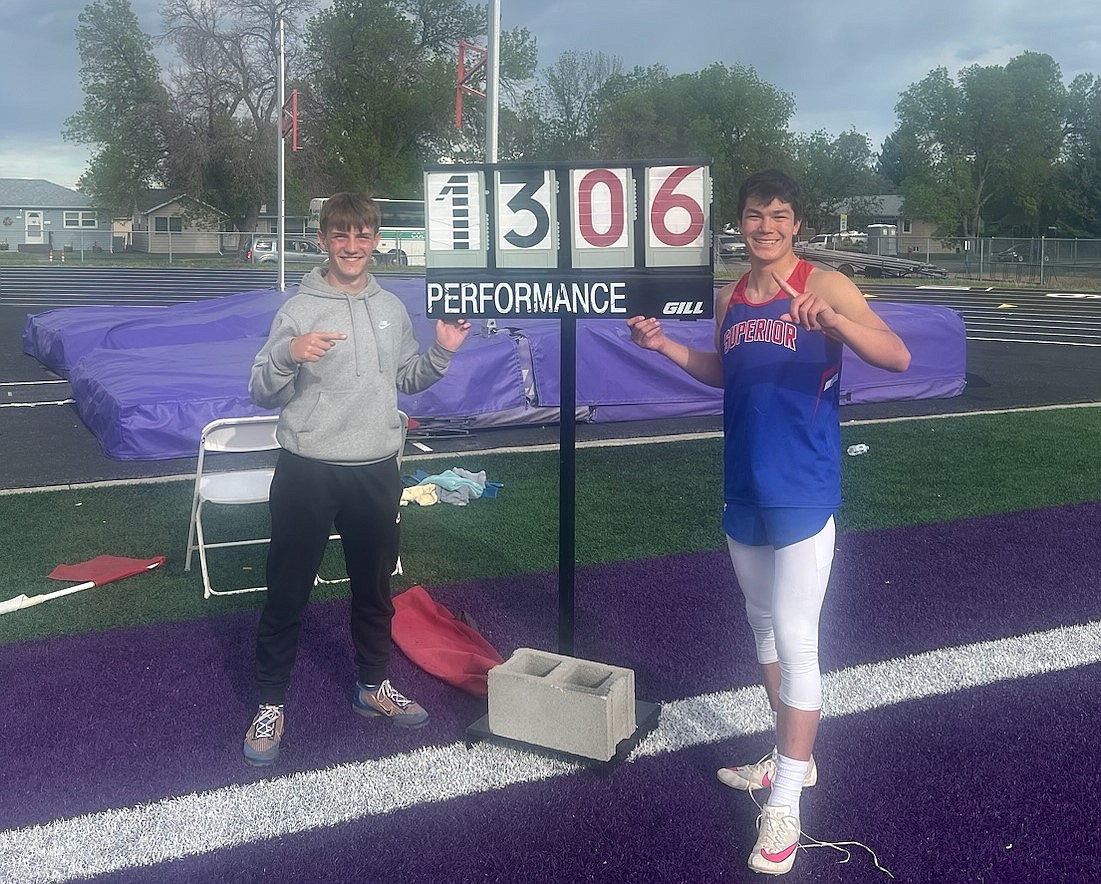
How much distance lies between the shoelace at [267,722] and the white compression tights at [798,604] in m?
1.74

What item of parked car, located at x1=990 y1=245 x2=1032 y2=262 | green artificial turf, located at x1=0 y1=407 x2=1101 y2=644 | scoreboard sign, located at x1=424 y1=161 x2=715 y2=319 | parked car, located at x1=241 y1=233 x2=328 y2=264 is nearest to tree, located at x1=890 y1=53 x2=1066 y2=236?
parked car, located at x1=990 y1=245 x2=1032 y2=262

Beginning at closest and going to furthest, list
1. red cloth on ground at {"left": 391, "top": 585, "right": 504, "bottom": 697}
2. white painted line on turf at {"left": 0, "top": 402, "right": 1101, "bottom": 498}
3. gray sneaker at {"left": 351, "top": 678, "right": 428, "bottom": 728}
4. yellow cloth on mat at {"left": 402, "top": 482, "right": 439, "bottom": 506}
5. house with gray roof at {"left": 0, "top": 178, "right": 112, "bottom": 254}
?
gray sneaker at {"left": 351, "top": 678, "right": 428, "bottom": 728}
red cloth on ground at {"left": 391, "top": 585, "right": 504, "bottom": 697}
yellow cloth on mat at {"left": 402, "top": 482, "right": 439, "bottom": 506}
white painted line on turf at {"left": 0, "top": 402, "right": 1101, "bottom": 498}
house with gray roof at {"left": 0, "top": 178, "right": 112, "bottom": 254}

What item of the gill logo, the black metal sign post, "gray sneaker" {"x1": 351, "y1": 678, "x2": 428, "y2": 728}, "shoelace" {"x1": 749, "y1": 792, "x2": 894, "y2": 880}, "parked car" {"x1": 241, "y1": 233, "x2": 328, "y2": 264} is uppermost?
"parked car" {"x1": 241, "y1": 233, "x2": 328, "y2": 264}

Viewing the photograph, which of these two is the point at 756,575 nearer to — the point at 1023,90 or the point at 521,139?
the point at 521,139

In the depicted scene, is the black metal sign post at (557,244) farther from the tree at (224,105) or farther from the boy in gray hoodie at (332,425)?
the tree at (224,105)

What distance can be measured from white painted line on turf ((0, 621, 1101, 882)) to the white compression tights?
0.85m

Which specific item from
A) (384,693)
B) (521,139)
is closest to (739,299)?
(384,693)

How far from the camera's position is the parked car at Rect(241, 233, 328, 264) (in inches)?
1928

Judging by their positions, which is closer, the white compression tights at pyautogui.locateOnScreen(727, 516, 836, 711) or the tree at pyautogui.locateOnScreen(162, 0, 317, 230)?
the white compression tights at pyautogui.locateOnScreen(727, 516, 836, 711)

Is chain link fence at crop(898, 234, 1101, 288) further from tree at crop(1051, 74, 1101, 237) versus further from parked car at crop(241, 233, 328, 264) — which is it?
parked car at crop(241, 233, 328, 264)

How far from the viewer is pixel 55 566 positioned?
235 inches

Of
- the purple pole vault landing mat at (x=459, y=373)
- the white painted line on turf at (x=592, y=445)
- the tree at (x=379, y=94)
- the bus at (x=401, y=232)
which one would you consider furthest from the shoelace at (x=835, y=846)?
the tree at (x=379, y=94)

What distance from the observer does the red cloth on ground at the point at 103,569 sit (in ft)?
18.6

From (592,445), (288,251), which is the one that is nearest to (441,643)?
(592,445)
